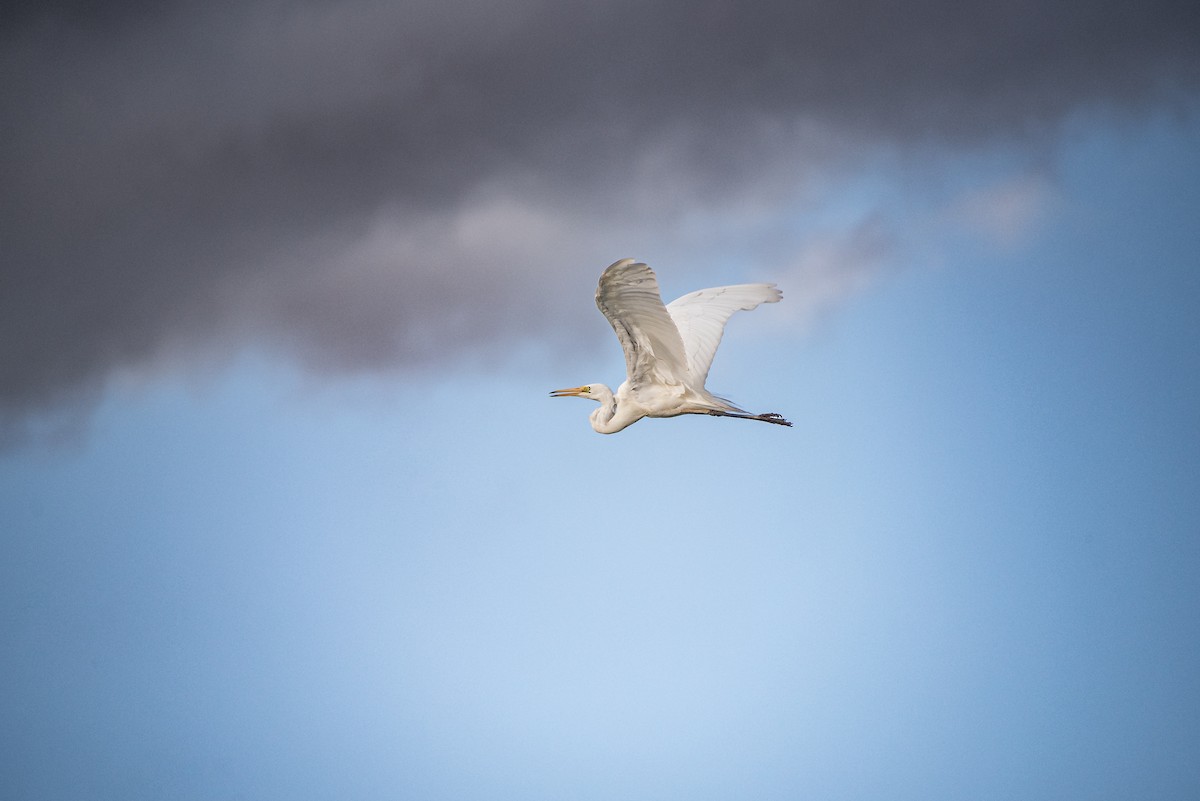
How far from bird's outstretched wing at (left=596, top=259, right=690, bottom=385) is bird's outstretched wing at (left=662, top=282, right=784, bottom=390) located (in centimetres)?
114

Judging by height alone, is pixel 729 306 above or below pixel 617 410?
above

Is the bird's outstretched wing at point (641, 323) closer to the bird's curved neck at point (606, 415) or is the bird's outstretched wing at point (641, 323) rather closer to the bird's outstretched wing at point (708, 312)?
the bird's curved neck at point (606, 415)

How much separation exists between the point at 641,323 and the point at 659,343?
39.7 inches

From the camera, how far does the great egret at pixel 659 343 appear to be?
1614cm

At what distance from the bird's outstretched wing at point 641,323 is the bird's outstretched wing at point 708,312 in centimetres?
114

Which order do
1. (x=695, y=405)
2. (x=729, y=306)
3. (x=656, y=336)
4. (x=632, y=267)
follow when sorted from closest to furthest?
(x=632, y=267), (x=656, y=336), (x=695, y=405), (x=729, y=306)

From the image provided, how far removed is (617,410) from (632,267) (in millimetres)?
4501

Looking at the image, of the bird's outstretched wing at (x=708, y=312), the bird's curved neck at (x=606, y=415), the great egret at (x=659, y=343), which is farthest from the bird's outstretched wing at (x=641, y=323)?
the bird's outstretched wing at (x=708, y=312)

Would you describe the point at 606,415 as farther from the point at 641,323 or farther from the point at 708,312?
the point at 708,312

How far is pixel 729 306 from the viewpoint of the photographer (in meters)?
20.7

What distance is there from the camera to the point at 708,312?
68.1 feet

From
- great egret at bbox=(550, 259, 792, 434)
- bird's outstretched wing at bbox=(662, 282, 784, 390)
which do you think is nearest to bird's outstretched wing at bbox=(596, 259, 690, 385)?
great egret at bbox=(550, 259, 792, 434)

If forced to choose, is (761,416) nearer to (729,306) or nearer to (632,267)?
(729,306)

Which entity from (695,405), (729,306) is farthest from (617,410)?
(729,306)
